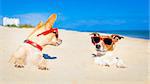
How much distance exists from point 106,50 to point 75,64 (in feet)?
0.93

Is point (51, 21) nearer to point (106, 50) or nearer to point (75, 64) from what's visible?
point (75, 64)

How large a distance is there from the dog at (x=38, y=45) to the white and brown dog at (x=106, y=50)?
1.05ft

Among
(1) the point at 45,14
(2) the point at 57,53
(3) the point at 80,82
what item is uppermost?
(1) the point at 45,14

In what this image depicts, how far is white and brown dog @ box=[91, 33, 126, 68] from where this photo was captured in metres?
3.97

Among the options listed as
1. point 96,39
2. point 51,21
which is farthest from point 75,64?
point 51,21

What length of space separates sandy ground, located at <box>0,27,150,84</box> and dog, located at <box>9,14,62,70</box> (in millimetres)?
36

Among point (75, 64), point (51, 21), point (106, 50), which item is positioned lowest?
point (75, 64)

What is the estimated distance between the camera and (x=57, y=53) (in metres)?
3.93

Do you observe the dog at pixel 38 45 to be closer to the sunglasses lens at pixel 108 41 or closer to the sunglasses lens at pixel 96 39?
the sunglasses lens at pixel 96 39

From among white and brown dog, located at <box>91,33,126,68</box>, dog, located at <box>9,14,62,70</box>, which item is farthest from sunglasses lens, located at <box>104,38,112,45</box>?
dog, located at <box>9,14,62,70</box>

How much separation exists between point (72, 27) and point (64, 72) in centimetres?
37

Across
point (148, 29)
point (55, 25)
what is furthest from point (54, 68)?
point (148, 29)

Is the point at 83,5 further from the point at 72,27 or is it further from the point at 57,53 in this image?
the point at 57,53

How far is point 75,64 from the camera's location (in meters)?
3.94
